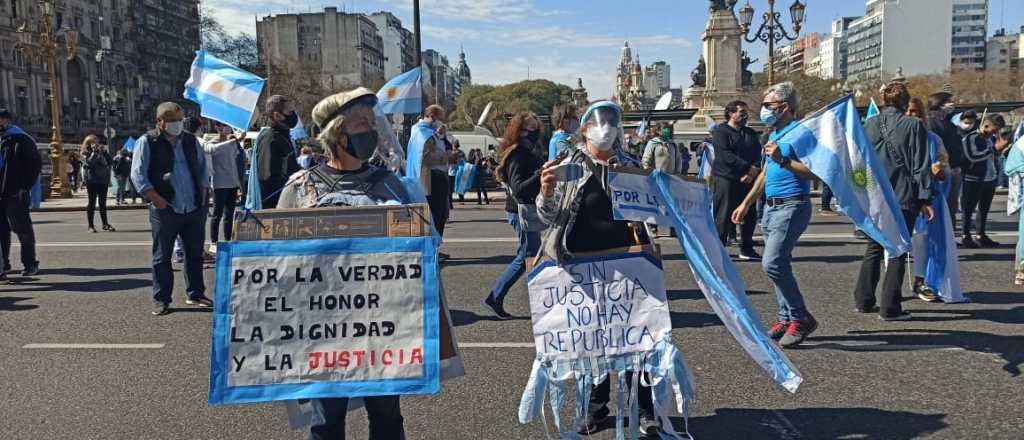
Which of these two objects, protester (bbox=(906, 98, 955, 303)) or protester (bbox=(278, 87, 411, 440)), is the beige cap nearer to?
protester (bbox=(278, 87, 411, 440))

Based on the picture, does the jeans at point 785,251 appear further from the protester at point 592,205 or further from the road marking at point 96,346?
the road marking at point 96,346

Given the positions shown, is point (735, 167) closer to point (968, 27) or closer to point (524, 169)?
point (524, 169)

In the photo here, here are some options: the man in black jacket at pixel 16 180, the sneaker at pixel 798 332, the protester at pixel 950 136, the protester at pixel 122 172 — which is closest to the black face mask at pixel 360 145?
the sneaker at pixel 798 332

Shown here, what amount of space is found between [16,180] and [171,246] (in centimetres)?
304

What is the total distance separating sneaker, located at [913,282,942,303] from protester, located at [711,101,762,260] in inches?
100.0

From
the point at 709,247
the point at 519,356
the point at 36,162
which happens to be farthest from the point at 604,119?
the point at 36,162

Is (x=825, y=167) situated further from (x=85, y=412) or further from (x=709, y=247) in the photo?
(x=85, y=412)

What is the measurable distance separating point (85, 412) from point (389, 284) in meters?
2.64

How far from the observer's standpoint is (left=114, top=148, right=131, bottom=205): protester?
726 inches

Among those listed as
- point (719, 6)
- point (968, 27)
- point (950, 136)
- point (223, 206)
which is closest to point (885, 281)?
point (950, 136)

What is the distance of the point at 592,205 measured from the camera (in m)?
3.75

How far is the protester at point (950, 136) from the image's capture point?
9.22m

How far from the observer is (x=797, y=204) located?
5.64m

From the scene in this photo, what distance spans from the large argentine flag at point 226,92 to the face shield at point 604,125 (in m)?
4.79
